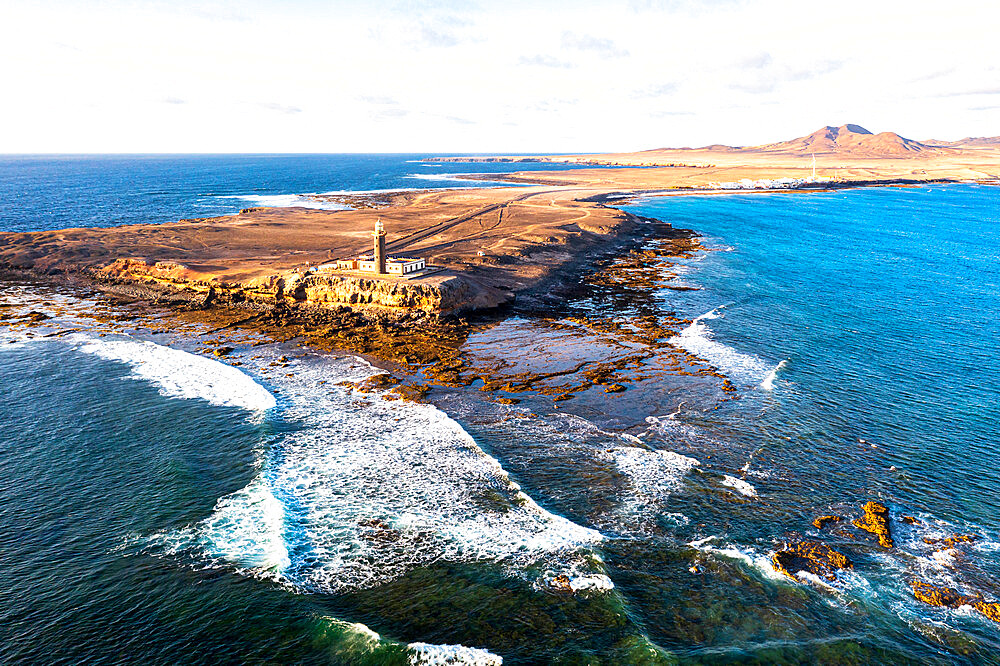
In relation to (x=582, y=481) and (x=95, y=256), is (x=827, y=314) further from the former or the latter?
(x=95, y=256)

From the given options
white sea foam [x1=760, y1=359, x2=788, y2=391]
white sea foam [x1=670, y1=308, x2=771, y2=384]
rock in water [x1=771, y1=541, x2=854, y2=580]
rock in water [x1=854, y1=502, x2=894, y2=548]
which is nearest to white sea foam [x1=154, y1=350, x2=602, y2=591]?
rock in water [x1=771, y1=541, x2=854, y2=580]

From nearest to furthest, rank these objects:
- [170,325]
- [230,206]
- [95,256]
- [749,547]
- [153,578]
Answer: [153,578] → [749,547] → [170,325] → [95,256] → [230,206]

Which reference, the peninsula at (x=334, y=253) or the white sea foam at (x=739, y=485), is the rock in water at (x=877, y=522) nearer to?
the white sea foam at (x=739, y=485)

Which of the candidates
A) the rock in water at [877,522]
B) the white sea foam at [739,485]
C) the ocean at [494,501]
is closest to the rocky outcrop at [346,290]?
the ocean at [494,501]

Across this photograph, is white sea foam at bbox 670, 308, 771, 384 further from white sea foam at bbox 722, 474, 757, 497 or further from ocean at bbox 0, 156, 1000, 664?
white sea foam at bbox 722, 474, 757, 497

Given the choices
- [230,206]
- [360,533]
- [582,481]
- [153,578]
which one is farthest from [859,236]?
[230,206]

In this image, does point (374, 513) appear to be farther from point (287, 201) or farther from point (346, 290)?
point (287, 201)

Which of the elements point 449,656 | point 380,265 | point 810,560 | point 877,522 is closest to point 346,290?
point 380,265
